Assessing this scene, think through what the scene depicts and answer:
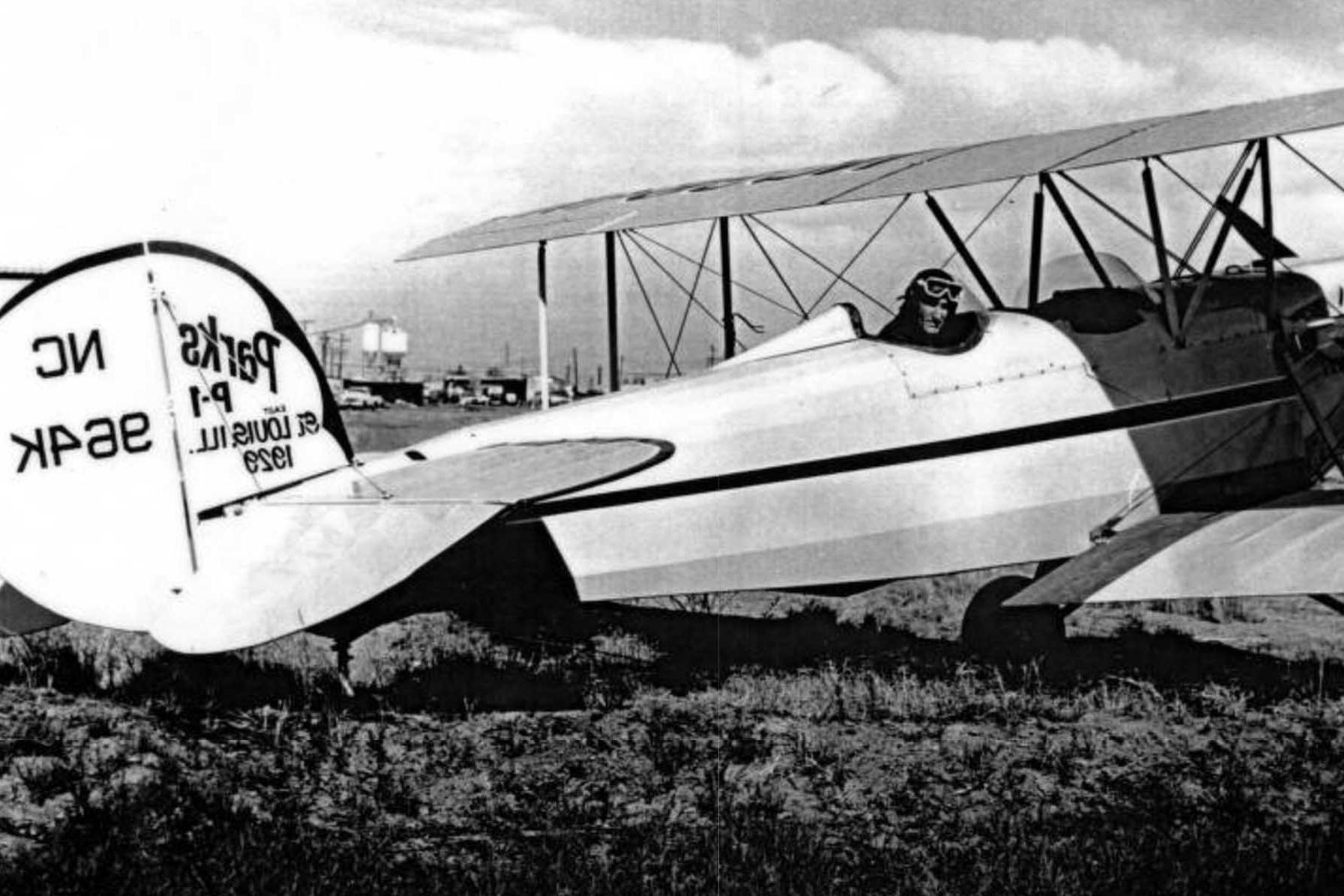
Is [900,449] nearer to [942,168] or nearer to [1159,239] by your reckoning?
[1159,239]

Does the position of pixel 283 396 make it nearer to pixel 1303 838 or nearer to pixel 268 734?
pixel 268 734

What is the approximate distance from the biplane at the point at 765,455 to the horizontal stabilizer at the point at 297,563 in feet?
0.04

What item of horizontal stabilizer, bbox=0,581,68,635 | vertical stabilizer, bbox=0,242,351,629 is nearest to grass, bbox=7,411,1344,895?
horizontal stabilizer, bbox=0,581,68,635

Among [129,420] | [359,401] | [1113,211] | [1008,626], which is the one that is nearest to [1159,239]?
[1113,211]

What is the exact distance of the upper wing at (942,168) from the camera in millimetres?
6473

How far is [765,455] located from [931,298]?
1329 millimetres

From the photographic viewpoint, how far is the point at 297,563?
15.7 ft

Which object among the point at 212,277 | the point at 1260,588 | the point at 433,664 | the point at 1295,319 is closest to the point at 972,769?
the point at 1260,588

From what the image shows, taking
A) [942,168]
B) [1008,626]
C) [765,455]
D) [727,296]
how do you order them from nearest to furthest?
[765,455]
[1008,626]
[942,168]
[727,296]

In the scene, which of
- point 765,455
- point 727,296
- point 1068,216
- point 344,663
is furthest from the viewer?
point 727,296

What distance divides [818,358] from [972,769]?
7.77ft

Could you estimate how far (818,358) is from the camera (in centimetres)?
639

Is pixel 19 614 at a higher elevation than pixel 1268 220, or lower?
lower

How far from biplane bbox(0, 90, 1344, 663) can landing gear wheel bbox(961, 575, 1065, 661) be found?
0.06 ft
